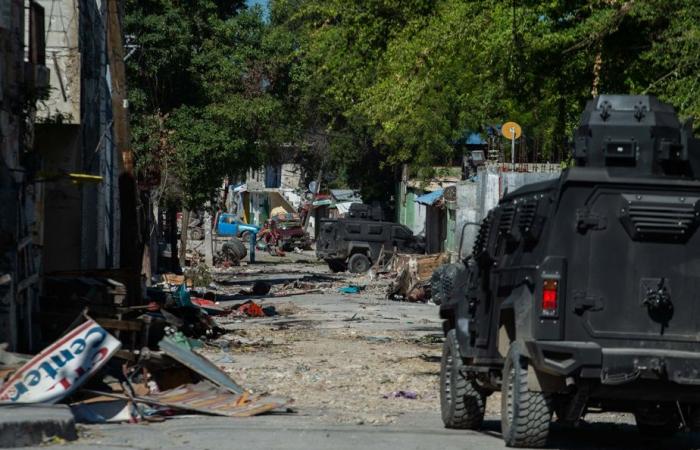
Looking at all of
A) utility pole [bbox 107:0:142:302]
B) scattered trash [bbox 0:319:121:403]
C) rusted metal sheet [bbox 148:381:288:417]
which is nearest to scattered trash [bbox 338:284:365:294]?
utility pole [bbox 107:0:142:302]

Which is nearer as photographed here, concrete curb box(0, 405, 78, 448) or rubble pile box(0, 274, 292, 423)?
concrete curb box(0, 405, 78, 448)

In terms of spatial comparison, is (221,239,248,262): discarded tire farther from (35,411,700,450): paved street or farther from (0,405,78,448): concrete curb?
(0,405,78,448): concrete curb

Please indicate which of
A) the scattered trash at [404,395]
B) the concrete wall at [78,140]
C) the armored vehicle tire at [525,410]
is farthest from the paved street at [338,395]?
the concrete wall at [78,140]

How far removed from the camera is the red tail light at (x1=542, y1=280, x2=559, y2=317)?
1000 centimetres

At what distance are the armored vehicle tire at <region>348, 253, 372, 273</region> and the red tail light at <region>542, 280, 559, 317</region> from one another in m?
40.5

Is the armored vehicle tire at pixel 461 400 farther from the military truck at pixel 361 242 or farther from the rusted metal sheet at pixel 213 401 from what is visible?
the military truck at pixel 361 242

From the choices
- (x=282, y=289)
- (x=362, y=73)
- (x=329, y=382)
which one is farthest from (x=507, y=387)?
(x=282, y=289)

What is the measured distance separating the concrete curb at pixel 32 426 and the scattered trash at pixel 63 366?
0.72 meters

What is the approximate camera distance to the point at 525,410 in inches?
403

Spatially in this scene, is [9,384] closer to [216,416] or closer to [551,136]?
[216,416]

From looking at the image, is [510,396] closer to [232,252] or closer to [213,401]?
[213,401]

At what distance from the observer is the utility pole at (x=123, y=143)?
21062 mm

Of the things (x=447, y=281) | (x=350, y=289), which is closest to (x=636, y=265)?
(x=447, y=281)

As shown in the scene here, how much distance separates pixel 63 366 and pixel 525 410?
431cm
